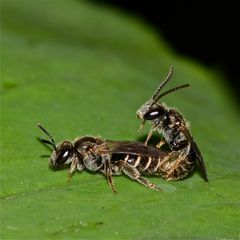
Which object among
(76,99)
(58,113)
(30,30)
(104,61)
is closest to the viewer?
(58,113)

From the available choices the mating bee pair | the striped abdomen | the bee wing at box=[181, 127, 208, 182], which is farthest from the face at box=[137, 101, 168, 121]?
the striped abdomen

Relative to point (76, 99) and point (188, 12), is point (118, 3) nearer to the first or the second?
point (188, 12)

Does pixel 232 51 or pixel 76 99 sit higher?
pixel 232 51

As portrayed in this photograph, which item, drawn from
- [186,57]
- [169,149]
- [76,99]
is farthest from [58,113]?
[186,57]

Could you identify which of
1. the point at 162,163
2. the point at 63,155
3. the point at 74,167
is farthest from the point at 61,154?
the point at 162,163

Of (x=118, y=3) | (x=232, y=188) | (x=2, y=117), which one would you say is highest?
(x=118, y=3)

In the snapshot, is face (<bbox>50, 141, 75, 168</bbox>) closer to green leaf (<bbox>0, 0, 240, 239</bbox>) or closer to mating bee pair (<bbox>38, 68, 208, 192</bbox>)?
mating bee pair (<bbox>38, 68, 208, 192</bbox>)

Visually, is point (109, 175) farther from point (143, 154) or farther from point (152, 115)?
point (152, 115)
